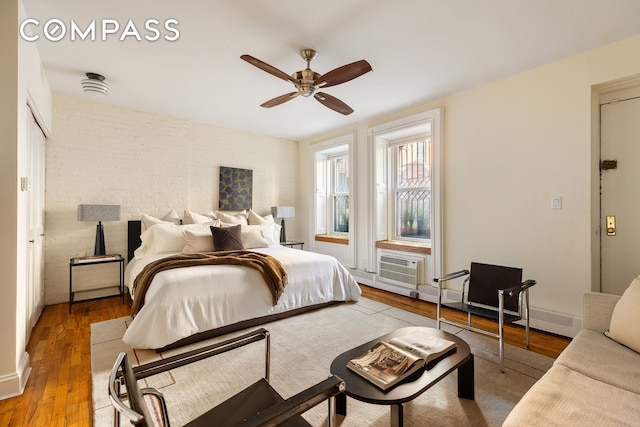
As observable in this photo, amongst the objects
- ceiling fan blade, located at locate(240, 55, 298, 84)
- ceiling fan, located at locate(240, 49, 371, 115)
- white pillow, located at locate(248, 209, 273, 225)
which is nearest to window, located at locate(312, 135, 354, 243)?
white pillow, located at locate(248, 209, 273, 225)

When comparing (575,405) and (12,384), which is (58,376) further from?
(575,405)

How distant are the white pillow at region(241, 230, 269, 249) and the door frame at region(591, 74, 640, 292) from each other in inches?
139

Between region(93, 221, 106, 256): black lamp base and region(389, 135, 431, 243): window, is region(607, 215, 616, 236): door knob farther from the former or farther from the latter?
region(93, 221, 106, 256): black lamp base

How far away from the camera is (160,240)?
3645mm

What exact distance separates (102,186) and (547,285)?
5.26 metres

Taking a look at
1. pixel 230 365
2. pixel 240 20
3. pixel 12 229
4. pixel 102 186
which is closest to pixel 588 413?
pixel 230 365

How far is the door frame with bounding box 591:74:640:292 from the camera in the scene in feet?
8.73

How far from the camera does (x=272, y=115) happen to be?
441cm

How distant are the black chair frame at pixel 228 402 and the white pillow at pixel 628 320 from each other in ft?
5.38

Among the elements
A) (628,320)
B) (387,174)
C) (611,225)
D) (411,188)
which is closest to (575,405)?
(628,320)

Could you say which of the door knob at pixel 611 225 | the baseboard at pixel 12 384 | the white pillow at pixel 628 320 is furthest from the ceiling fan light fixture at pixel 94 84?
the door knob at pixel 611 225

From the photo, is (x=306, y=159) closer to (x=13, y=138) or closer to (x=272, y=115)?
(x=272, y=115)

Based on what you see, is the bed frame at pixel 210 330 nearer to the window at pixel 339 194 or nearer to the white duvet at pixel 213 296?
the white duvet at pixel 213 296

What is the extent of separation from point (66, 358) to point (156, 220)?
1980 mm
